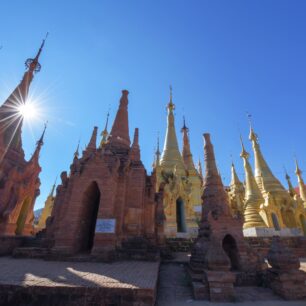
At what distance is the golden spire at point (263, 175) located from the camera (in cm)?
2080

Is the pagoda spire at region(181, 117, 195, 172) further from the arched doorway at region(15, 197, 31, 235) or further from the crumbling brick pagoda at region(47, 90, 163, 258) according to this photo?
the arched doorway at region(15, 197, 31, 235)

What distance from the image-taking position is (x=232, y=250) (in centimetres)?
745

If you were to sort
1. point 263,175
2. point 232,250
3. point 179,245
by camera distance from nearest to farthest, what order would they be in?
point 232,250 → point 179,245 → point 263,175

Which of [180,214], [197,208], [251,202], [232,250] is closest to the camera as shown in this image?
[232,250]

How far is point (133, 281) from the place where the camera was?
4508 mm

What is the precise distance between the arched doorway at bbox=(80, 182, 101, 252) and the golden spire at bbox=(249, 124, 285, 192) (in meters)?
17.7

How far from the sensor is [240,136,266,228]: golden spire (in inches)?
647

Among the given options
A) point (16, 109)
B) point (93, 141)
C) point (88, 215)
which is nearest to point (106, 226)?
point (88, 215)

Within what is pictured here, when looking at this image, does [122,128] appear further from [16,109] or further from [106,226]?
[16,109]

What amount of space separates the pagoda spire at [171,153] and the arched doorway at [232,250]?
16.0m

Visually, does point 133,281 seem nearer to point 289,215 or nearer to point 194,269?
point 194,269

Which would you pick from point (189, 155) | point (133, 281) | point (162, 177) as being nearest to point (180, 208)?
point (162, 177)

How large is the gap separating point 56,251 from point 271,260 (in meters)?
7.50

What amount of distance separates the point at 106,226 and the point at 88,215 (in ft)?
6.99
